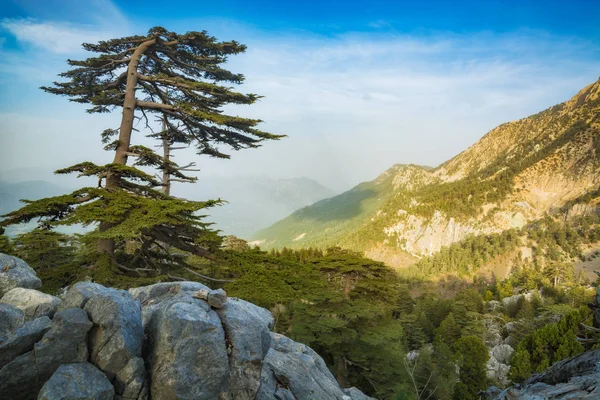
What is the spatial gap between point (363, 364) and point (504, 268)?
96807mm

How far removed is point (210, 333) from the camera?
6680 mm

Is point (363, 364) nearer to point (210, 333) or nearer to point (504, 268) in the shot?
point (210, 333)

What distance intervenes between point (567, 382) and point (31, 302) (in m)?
10.9

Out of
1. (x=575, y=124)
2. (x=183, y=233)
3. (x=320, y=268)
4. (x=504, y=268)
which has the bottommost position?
(x=504, y=268)

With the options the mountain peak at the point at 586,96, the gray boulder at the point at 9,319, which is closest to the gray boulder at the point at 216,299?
the gray boulder at the point at 9,319

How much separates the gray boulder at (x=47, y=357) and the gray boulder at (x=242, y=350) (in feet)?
8.97

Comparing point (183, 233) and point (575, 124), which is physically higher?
point (575, 124)

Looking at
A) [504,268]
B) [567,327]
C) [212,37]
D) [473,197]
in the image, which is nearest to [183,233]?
[212,37]

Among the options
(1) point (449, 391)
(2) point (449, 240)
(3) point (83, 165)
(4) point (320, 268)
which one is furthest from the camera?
(2) point (449, 240)

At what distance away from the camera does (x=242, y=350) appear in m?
7.07

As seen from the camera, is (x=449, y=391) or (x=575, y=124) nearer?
(x=449, y=391)

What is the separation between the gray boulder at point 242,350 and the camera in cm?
686

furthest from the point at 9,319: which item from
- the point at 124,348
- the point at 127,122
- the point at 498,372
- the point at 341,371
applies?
the point at 498,372

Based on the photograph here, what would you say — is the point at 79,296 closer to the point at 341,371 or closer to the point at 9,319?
the point at 9,319
